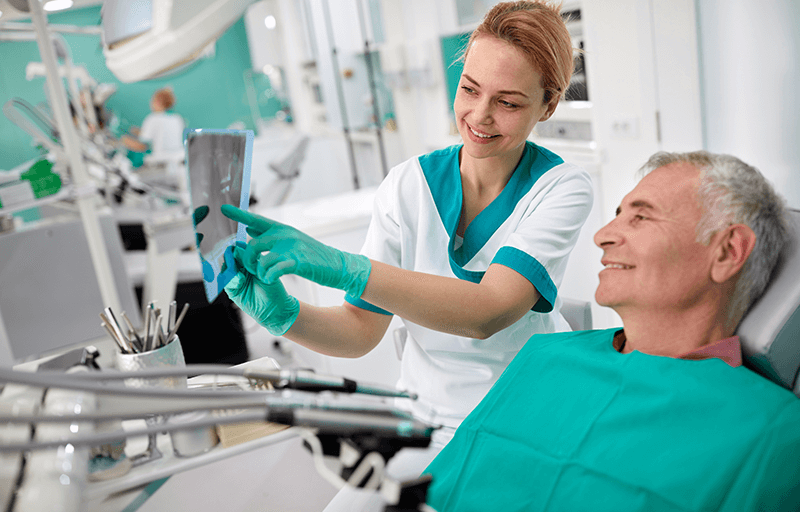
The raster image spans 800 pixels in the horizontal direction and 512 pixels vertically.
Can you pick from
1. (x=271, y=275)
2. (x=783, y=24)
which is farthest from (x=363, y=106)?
(x=271, y=275)

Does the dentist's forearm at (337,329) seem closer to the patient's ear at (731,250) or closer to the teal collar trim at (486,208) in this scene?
the teal collar trim at (486,208)

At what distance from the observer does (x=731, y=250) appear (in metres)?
0.95

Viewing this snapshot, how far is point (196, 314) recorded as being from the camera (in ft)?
12.6

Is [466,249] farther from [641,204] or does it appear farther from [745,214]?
[745,214]

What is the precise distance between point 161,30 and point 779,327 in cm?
119

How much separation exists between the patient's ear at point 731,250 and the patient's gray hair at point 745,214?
1 cm

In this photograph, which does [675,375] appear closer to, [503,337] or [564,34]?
[503,337]

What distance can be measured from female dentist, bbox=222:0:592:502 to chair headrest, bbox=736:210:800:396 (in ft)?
1.12

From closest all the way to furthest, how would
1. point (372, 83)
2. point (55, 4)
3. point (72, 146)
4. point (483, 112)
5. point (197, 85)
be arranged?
point (483, 112), point (55, 4), point (72, 146), point (372, 83), point (197, 85)

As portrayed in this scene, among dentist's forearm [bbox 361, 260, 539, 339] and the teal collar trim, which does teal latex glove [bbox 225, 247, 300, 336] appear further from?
the teal collar trim

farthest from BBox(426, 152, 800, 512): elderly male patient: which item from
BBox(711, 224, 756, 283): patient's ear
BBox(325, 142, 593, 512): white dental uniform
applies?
BBox(325, 142, 593, 512): white dental uniform

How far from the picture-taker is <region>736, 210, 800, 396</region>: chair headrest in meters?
0.92

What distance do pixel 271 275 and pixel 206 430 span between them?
314 millimetres

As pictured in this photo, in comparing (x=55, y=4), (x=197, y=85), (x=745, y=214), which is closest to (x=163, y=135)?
(x=197, y=85)
